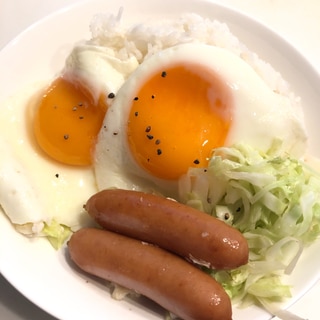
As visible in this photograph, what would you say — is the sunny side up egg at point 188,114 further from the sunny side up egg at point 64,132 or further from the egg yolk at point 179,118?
the sunny side up egg at point 64,132

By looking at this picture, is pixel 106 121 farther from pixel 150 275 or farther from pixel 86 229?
pixel 150 275

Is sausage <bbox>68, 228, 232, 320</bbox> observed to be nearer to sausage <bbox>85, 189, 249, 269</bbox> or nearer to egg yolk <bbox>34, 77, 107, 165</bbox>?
sausage <bbox>85, 189, 249, 269</bbox>

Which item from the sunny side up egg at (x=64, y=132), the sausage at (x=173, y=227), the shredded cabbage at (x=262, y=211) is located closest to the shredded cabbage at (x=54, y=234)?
the sunny side up egg at (x=64, y=132)

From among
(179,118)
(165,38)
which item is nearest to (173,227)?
(179,118)

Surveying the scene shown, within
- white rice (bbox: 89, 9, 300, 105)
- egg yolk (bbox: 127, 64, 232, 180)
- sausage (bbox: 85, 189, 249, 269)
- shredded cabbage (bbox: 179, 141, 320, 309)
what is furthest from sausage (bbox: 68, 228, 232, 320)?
white rice (bbox: 89, 9, 300, 105)

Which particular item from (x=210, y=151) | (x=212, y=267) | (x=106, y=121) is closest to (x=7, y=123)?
(x=106, y=121)

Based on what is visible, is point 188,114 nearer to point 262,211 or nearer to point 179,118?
point 179,118

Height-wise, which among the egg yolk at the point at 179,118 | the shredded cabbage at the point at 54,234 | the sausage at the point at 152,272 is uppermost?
the egg yolk at the point at 179,118
